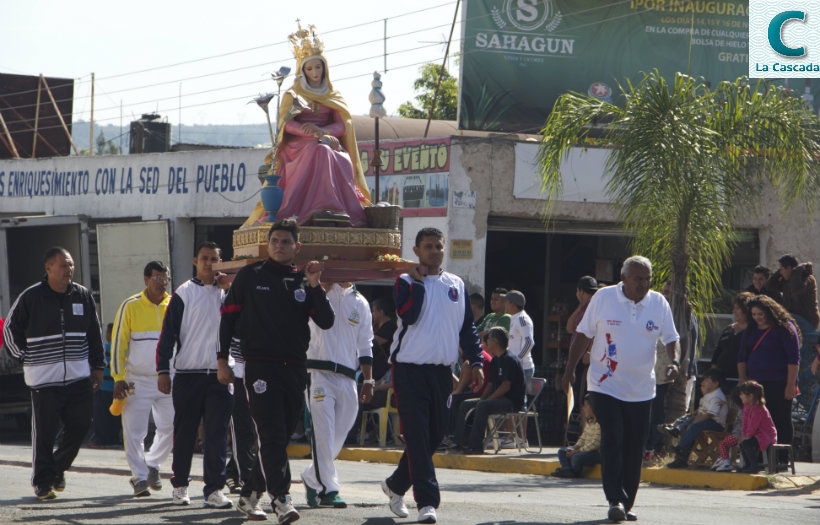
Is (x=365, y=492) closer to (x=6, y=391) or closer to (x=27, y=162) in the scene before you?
(x=6, y=391)

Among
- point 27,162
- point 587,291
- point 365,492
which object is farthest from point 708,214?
point 27,162

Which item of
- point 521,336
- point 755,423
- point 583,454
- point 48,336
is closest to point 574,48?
point 521,336

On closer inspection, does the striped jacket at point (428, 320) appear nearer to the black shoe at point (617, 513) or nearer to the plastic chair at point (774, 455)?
the black shoe at point (617, 513)

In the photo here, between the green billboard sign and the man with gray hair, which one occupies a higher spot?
the green billboard sign

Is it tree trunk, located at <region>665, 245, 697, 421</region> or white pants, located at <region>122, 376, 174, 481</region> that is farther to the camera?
tree trunk, located at <region>665, 245, 697, 421</region>

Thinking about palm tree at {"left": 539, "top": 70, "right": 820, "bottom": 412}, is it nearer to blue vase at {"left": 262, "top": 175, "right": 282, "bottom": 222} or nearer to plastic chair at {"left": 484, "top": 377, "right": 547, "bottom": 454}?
plastic chair at {"left": 484, "top": 377, "right": 547, "bottom": 454}

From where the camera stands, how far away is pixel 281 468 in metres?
7.55

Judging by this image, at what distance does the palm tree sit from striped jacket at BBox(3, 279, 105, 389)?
19.8ft

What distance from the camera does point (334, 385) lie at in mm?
9094

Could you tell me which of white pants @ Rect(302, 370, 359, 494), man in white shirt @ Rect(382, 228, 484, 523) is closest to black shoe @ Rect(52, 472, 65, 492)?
white pants @ Rect(302, 370, 359, 494)

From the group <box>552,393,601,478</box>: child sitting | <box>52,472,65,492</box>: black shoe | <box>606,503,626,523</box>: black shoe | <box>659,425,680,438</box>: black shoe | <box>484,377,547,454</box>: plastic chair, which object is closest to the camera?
<box>606,503,626,523</box>: black shoe

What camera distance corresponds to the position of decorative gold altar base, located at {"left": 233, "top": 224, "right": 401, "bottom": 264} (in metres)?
11.1

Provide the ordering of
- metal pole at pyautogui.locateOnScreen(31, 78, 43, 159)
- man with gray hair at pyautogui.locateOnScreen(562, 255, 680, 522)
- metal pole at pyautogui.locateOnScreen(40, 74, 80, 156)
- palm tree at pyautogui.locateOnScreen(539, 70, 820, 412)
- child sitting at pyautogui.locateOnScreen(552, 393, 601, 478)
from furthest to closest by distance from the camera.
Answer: metal pole at pyautogui.locateOnScreen(31, 78, 43, 159), metal pole at pyautogui.locateOnScreen(40, 74, 80, 156), palm tree at pyautogui.locateOnScreen(539, 70, 820, 412), child sitting at pyautogui.locateOnScreen(552, 393, 601, 478), man with gray hair at pyautogui.locateOnScreen(562, 255, 680, 522)

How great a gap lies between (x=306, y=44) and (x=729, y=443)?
19.1 feet
